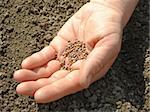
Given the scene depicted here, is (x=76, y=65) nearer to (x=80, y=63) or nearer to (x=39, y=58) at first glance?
(x=80, y=63)

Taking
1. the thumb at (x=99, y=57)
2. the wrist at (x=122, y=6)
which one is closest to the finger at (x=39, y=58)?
the thumb at (x=99, y=57)

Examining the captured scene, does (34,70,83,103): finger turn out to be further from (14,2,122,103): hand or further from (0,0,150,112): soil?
(0,0,150,112): soil

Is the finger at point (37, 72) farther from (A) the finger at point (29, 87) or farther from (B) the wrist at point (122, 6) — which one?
(B) the wrist at point (122, 6)

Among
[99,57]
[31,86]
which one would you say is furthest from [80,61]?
[31,86]

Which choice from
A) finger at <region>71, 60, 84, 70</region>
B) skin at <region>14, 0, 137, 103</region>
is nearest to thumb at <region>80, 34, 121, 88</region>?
skin at <region>14, 0, 137, 103</region>

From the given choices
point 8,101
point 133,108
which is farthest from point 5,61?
point 133,108

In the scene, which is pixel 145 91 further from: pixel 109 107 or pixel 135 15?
pixel 135 15
